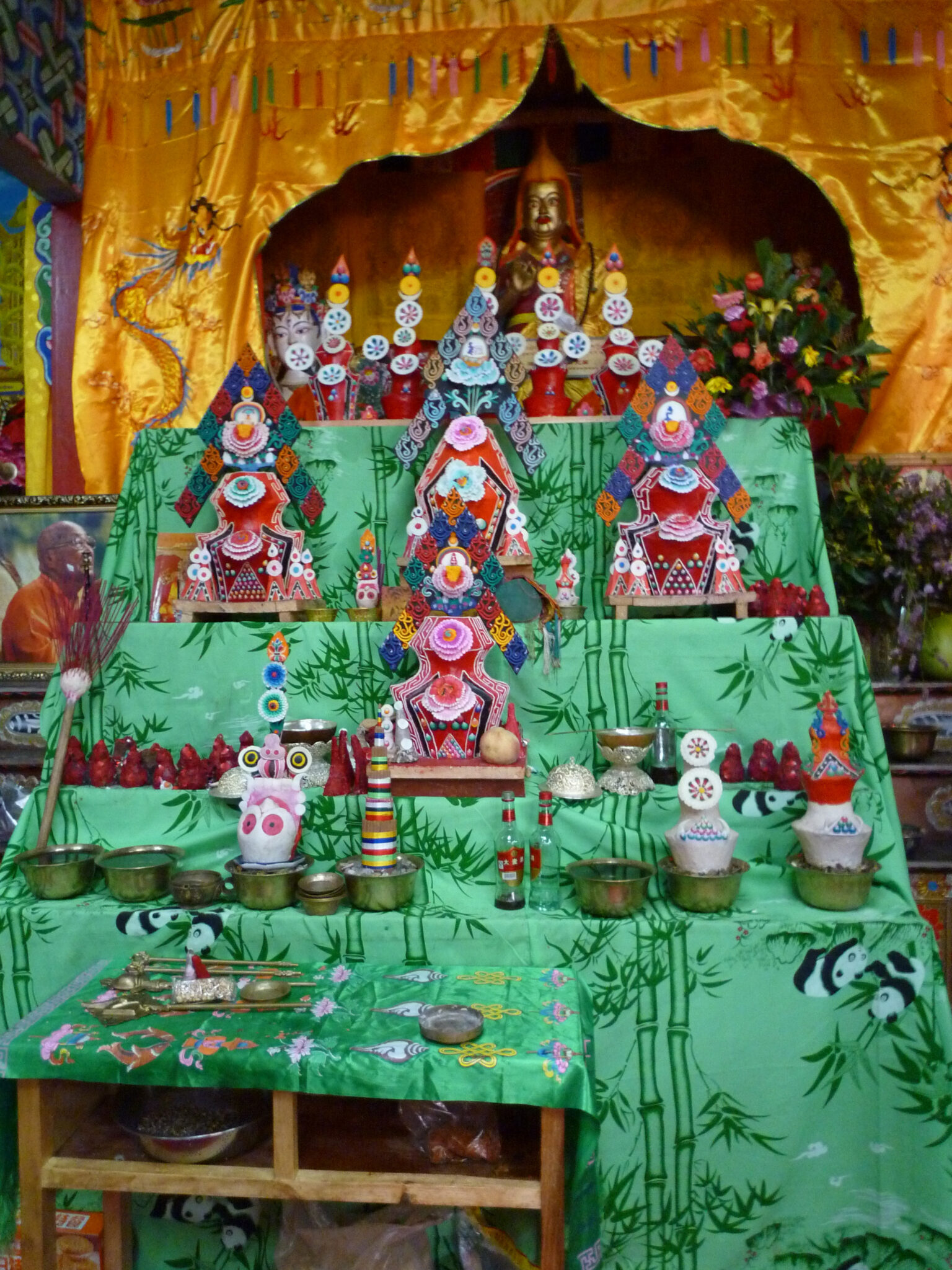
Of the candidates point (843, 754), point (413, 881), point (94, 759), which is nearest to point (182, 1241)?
point (413, 881)

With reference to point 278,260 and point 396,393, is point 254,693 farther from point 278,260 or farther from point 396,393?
point 278,260

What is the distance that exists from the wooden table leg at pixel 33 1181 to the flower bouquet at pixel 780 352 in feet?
9.12

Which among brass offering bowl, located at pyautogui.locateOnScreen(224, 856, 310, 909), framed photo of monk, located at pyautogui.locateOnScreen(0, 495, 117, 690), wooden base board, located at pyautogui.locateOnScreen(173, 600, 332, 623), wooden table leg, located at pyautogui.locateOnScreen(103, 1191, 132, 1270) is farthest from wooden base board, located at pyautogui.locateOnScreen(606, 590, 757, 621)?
framed photo of monk, located at pyautogui.locateOnScreen(0, 495, 117, 690)

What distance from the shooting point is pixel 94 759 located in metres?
2.80

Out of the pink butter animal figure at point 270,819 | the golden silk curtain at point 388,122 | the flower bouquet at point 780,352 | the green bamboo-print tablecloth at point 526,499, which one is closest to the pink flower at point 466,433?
the green bamboo-print tablecloth at point 526,499

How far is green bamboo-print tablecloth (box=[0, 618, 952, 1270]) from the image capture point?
7.48 ft

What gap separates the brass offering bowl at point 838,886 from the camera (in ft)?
7.66

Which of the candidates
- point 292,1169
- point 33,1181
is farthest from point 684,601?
point 33,1181

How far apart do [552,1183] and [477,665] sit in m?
1.29

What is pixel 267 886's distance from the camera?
2.43 m

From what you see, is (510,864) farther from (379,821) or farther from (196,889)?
(196,889)

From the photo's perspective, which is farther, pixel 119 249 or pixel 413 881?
pixel 119 249

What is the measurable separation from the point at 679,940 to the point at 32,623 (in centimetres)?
285

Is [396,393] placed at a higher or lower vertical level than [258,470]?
higher
